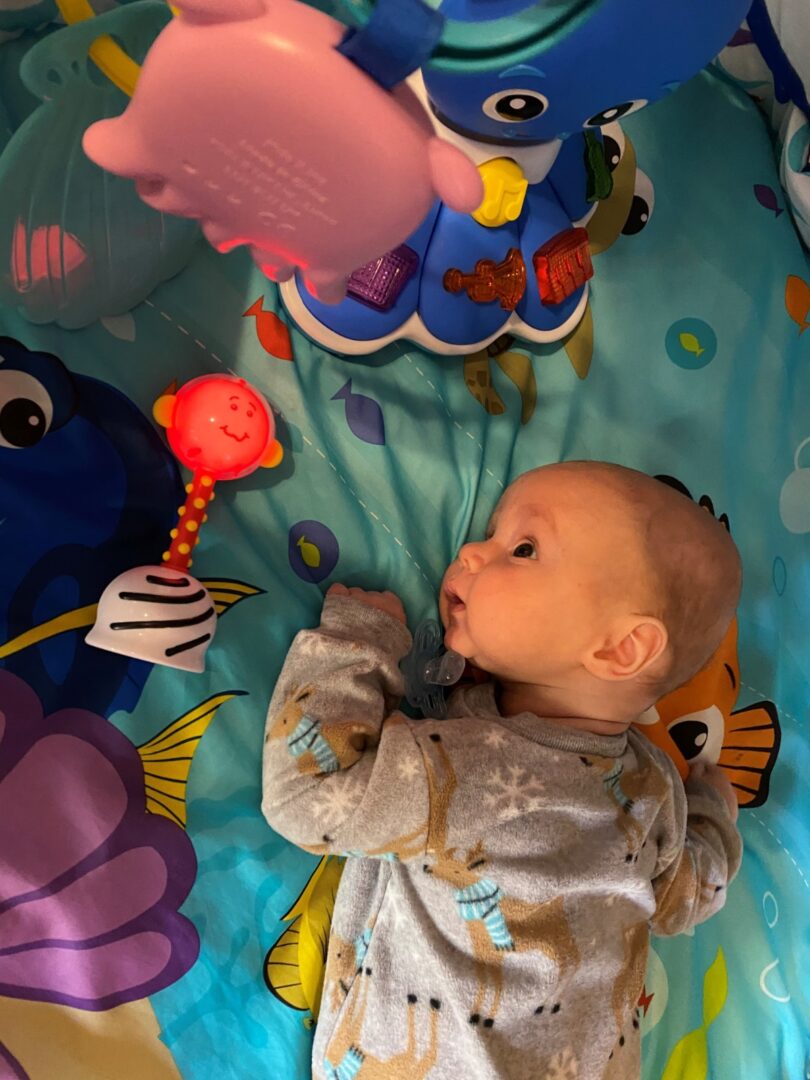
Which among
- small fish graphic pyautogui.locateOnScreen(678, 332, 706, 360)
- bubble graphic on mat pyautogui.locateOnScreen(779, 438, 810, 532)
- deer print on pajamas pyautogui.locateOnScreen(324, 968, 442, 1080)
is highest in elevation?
small fish graphic pyautogui.locateOnScreen(678, 332, 706, 360)

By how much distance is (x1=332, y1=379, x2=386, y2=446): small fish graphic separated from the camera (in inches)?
38.0

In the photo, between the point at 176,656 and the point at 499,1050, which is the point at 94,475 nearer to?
the point at 176,656

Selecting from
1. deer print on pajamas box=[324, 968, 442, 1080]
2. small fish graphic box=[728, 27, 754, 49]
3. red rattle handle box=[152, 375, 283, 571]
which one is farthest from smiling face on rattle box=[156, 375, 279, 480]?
small fish graphic box=[728, 27, 754, 49]

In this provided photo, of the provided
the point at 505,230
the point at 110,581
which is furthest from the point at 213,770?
the point at 505,230

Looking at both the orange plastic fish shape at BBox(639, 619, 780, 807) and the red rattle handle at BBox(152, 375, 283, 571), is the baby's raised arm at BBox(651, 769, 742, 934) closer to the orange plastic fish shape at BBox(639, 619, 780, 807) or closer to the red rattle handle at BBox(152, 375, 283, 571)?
the orange plastic fish shape at BBox(639, 619, 780, 807)

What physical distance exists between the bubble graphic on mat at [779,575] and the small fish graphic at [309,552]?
0.58 m

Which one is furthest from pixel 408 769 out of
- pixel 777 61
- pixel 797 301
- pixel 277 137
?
pixel 777 61

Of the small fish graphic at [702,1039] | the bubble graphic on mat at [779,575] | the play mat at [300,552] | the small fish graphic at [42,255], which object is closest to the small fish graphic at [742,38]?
the play mat at [300,552]

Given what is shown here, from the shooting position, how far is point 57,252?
81 cm

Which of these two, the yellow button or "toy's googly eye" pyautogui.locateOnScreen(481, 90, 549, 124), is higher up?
"toy's googly eye" pyautogui.locateOnScreen(481, 90, 549, 124)

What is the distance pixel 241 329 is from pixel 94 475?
22cm

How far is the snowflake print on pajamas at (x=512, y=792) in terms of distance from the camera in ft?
2.67

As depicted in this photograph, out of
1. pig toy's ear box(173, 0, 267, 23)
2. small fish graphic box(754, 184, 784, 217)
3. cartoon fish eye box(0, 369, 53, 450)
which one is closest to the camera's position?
pig toy's ear box(173, 0, 267, 23)

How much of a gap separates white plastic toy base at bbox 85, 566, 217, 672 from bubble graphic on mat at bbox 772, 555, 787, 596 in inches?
28.1
